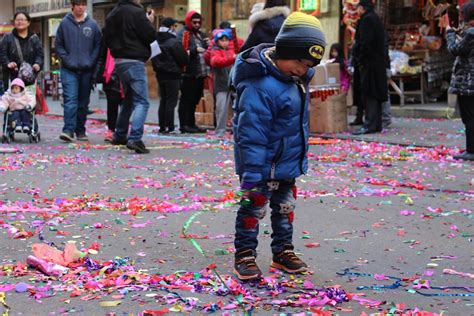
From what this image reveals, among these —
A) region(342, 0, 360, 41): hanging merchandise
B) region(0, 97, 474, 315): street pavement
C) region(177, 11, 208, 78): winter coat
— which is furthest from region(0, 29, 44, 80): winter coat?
region(342, 0, 360, 41): hanging merchandise

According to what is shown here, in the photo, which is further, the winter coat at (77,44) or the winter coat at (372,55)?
the winter coat at (372,55)

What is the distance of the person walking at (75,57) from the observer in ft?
34.5

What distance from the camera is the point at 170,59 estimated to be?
1193 cm

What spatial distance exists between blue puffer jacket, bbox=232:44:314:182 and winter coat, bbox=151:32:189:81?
791cm

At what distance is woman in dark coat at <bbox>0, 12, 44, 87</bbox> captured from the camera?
35.8 feet

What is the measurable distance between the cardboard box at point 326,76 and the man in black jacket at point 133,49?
3130 millimetres

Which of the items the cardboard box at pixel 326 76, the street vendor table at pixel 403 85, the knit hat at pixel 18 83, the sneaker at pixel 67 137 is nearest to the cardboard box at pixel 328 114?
the cardboard box at pixel 326 76

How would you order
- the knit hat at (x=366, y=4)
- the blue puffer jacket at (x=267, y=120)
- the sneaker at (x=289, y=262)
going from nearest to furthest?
the blue puffer jacket at (x=267, y=120)
the sneaker at (x=289, y=262)
the knit hat at (x=366, y=4)

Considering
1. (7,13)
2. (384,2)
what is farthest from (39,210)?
(7,13)

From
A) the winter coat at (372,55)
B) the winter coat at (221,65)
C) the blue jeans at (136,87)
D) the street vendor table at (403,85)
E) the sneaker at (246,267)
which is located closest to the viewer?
the sneaker at (246,267)

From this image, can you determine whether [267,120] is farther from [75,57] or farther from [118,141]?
[75,57]

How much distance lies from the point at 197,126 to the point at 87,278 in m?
9.15

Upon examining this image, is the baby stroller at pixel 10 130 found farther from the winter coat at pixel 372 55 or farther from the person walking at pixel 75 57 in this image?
the winter coat at pixel 372 55

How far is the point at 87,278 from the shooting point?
3.97m
